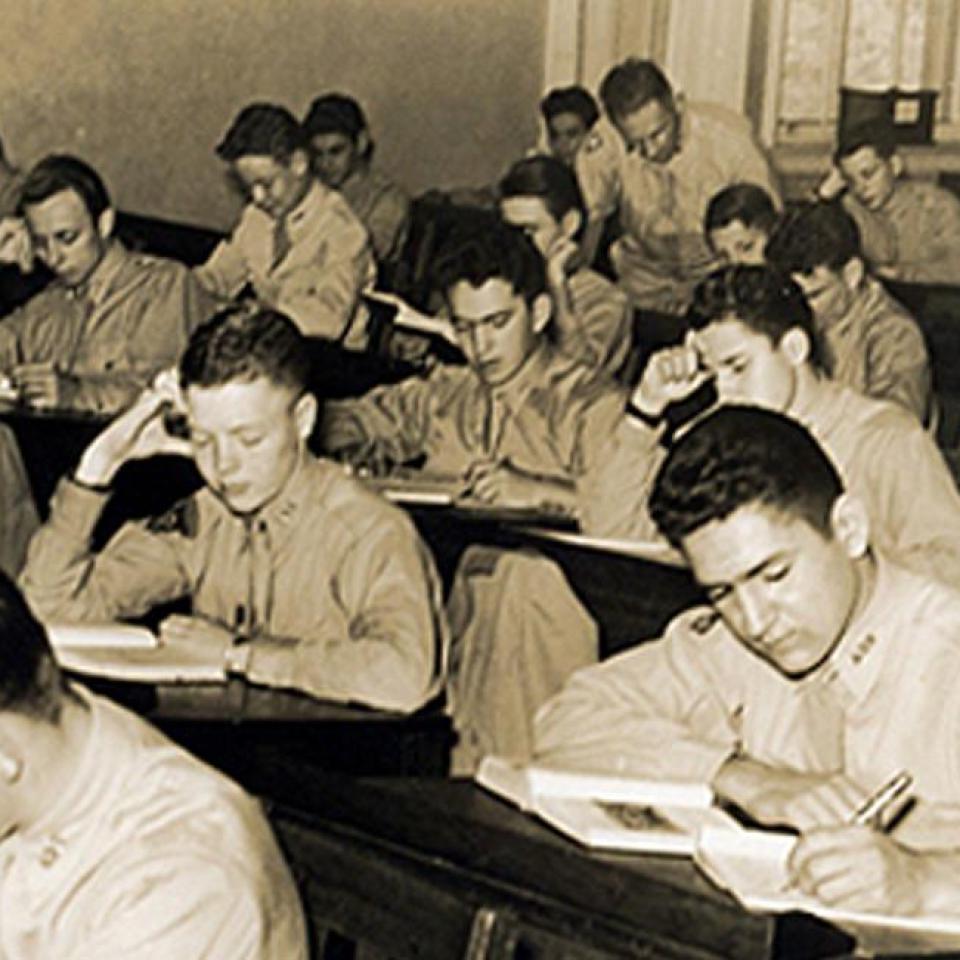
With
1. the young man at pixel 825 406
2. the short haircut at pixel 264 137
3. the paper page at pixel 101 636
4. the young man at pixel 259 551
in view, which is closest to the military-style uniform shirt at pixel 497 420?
the young man at pixel 825 406

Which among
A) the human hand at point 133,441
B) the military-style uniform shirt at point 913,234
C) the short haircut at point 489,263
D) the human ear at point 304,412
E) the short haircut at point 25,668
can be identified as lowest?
the military-style uniform shirt at point 913,234

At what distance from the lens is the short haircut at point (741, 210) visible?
8203 mm

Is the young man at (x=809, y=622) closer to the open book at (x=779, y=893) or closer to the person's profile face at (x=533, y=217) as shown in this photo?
the open book at (x=779, y=893)

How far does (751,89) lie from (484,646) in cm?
602

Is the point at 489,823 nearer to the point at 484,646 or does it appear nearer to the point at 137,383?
the point at 484,646

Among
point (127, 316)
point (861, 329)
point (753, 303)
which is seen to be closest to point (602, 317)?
point (861, 329)

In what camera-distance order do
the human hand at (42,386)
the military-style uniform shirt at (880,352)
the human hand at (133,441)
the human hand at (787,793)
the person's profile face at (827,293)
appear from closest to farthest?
the human hand at (787,793), the human hand at (133,441), the human hand at (42,386), the person's profile face at (827,293), the military-style uniform shirt at (880,352)

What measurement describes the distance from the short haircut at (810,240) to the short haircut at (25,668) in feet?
17.4

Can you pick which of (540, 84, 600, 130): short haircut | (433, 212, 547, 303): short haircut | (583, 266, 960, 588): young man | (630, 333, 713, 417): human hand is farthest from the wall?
(583, 266, 960, 588): young man

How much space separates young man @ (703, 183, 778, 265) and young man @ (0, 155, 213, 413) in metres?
1.69

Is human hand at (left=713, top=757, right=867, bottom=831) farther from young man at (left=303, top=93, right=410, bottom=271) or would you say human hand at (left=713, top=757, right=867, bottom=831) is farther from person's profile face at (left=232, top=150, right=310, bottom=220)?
young man at (left=303, top=93, right=410, bottom=271)

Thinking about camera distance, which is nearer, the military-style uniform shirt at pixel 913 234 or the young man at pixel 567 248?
the young man at pixel 567 248

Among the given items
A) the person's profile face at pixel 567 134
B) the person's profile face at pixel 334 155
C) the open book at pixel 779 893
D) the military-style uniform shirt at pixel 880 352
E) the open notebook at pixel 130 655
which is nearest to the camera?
the open book at pixel 779 893

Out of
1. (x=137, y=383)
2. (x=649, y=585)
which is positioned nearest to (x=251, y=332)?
(x=649, y=585)
